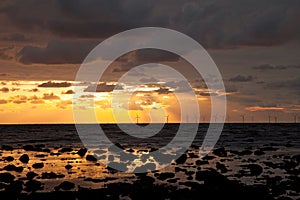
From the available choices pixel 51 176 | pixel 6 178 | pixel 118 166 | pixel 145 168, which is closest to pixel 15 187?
pixel 6 178

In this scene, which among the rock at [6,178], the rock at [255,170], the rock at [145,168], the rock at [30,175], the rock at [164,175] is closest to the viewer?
the rock at [6,178]

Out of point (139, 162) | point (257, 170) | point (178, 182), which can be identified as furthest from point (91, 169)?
point (257, 170)

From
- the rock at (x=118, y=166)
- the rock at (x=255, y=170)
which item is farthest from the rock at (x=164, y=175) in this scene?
the rock at (x=255, y=170)

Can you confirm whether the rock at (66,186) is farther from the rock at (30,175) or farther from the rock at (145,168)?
the rock at (145,168)

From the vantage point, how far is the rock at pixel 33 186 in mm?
27989

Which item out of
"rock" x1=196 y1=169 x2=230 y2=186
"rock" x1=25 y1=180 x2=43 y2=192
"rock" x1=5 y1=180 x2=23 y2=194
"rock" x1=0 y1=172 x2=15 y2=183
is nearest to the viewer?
"rock" x1=196 y1=169 x2=230 y2=186

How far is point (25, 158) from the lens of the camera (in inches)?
1852

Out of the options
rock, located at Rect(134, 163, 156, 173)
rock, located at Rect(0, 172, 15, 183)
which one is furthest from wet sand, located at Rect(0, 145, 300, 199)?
rock, located at Rect(134, 163, 156, 173)

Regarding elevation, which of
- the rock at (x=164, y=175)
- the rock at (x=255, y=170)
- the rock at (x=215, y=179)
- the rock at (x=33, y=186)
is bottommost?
the rock at (x=33, y=186)

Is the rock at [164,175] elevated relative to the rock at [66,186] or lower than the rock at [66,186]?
elevated

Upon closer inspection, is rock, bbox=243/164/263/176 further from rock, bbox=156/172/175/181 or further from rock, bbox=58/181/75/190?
rock, bbox=58/181/75/190

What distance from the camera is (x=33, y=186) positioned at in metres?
29.0

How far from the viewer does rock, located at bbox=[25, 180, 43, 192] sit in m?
28.0

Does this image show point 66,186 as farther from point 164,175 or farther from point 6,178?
point 164,175
